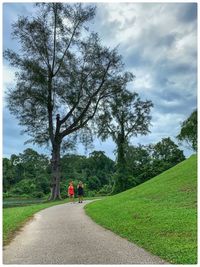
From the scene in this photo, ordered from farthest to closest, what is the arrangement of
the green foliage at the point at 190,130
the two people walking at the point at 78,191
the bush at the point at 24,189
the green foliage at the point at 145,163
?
the bush at the point at 24,189
the green foliage at the point at 190,130
the green foliage at the point at 145,163
the two people walking at the point at 78,191

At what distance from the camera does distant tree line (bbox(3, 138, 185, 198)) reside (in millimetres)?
50375

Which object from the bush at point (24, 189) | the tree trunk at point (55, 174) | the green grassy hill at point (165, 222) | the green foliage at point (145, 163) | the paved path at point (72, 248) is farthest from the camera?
the bush at point (24, 189)

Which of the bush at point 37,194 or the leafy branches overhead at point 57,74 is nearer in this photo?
the leafy branches overhead at point 57,74

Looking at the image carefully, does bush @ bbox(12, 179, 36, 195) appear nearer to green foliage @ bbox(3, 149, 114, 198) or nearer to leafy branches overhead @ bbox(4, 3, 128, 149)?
green foliage @ bbox(3, 149, 114, 198)

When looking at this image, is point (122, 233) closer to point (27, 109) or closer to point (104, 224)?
point (104, 224)

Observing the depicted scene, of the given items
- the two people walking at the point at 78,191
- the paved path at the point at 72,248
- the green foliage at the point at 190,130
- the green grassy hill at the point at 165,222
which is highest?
the green foliage at the point at 190,130

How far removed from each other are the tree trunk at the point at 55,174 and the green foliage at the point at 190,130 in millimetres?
21918

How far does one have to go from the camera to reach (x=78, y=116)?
39.2 metres

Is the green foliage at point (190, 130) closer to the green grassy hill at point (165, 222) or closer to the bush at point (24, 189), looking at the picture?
the bush at point (24, 189)

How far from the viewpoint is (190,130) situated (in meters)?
54.9

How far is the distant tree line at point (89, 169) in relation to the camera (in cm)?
5038

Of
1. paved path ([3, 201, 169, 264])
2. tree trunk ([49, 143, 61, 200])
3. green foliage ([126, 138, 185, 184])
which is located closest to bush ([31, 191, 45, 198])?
green foliage ([126, 138, 185, 184])

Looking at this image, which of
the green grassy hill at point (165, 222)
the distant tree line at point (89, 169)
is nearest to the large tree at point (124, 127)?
the distant tree line at point (89, 169)

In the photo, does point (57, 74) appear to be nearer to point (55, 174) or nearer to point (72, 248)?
point (55, 174)
